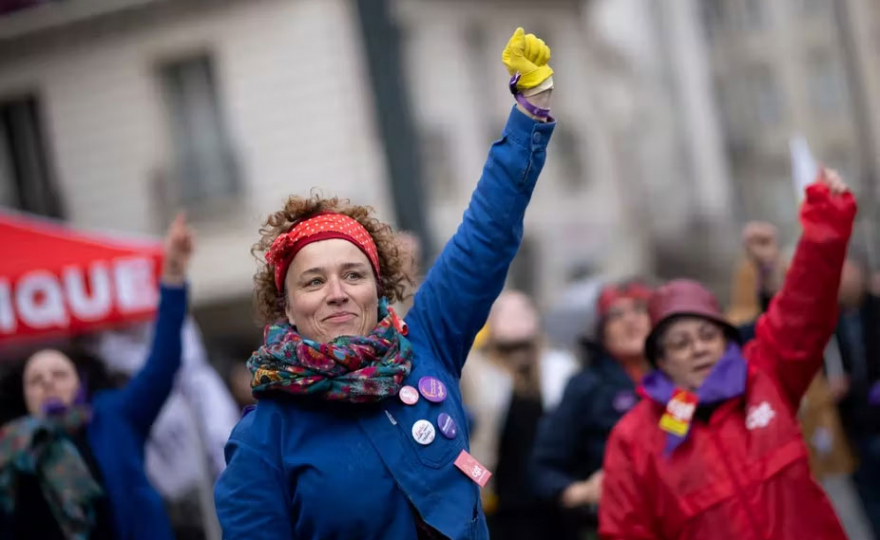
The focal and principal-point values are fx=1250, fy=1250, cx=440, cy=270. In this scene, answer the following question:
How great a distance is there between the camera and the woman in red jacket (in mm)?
3607

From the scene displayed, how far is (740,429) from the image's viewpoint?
3.74 metres

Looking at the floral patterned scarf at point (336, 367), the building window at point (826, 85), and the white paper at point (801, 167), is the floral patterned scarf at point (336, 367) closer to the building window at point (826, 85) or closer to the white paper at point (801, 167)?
the white paper at point (801, 167)

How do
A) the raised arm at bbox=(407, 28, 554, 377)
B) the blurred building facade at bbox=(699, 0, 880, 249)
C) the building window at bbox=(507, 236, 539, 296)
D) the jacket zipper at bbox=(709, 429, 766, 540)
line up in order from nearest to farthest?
the raised arm at bbox=(407, 28, 554, 377) → the jacket zipper at bbox=(709, 429, 766, 540) → the building window at bbox=(507, 236, 539, 296) → the blurred building facade at bbox=(699, 0, 880, 249)

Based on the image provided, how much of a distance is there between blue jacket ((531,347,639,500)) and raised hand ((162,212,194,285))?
169 cm

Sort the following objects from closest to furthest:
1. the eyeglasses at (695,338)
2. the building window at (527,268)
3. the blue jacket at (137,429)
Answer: the eyeglasses at (695,338)
the blue jacket at (137,429)
the building window at (527,268)

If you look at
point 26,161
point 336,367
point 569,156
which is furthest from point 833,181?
point 569,156

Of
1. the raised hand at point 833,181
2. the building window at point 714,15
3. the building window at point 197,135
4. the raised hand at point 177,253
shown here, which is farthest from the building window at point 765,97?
the raised hand at point 833,181

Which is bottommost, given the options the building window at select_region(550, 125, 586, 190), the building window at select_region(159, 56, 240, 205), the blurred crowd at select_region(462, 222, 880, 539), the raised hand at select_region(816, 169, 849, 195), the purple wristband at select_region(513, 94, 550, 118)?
the blurred crowd at select_region(462, 222, 880, 539)

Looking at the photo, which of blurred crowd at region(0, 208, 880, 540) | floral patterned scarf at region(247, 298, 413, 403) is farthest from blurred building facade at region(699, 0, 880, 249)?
floral patterned scarf at region(247, 298, 413, 403)

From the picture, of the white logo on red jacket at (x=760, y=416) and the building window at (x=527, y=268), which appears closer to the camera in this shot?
the white logo on red jacket at (x=760, y=416)

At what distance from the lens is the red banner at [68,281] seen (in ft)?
22.8

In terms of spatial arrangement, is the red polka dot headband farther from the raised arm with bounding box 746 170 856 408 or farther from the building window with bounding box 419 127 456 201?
the building window with bounding box 419 127 456 201

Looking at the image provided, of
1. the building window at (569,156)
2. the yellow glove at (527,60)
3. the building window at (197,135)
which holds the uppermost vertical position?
the building window at (197,135)

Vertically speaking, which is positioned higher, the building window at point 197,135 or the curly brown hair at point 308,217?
the building window at point 197,135
